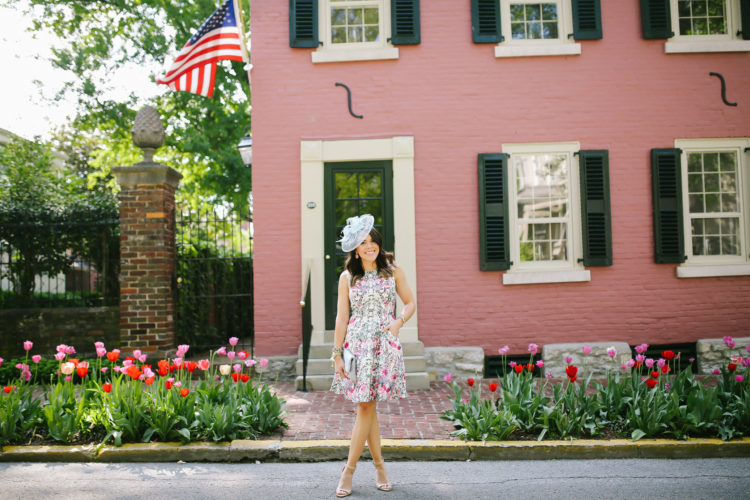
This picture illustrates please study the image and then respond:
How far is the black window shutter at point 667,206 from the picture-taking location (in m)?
7.30

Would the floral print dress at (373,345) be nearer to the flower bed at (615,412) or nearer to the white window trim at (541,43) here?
the flower bed at (615,412)

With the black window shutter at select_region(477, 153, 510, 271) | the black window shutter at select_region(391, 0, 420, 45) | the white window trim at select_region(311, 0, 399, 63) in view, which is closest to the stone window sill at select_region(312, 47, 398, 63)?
the white window trim at select_region(311, 0, 399, 63)

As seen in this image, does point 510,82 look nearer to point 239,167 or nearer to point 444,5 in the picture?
point 444,5

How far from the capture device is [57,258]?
7949mm

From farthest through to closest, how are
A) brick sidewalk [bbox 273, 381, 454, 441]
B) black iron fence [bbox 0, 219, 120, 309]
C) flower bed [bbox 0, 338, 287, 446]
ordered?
black iron fence [bbox 0, 219, 120, 309] → brick sidewalk [bbox 273, 381, 454, 441] → flower bed [bbox 0, 338, 287, 446]

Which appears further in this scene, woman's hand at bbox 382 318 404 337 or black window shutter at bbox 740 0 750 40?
black window shutter at bbox 740 0 750 40

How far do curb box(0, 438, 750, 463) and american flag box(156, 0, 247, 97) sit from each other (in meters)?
4.74

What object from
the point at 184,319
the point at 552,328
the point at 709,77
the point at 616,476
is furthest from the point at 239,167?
the point at 616,476

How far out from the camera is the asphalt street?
3.56 metres

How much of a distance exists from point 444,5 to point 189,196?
8.59 metres

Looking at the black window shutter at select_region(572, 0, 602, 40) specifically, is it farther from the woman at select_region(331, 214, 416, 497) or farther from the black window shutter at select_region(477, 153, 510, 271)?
the woman at select_region(331, 214, 416, 497)

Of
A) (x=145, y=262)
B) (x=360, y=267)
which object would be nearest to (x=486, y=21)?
(x=360, y=267)

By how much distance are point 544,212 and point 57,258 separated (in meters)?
7.17

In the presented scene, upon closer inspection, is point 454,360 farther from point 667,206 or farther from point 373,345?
point 373,345
